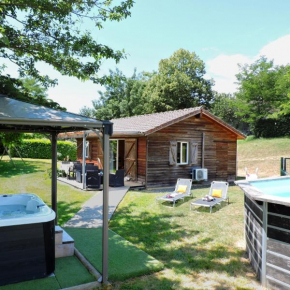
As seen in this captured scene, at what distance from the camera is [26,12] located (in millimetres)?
7805

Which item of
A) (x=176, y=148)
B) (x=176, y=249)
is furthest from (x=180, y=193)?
(x=176, y=249)

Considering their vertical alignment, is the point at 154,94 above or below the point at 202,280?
above

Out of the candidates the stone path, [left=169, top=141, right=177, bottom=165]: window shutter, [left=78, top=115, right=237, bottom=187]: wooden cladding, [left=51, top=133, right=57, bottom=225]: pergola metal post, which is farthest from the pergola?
[left=169, top=141, right=177, bottom=165]: window shutter

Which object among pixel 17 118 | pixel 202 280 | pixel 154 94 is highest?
pixel 154 94

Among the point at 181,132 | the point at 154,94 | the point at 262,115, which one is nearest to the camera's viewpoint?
the point at 181,132

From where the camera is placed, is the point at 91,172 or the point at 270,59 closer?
the point at 91,172

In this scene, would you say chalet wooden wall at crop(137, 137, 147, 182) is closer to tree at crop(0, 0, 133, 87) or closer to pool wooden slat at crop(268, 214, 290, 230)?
tree at crop(0, 0, 133, 87)

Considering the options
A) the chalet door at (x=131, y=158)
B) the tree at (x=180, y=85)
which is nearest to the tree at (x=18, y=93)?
the chalet door at (x=131, y=158)

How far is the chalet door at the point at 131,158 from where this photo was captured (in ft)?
47.7

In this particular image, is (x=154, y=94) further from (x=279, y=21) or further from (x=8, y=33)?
(x=8, y=33)

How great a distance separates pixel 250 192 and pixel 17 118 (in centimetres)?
382

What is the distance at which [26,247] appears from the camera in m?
4.37

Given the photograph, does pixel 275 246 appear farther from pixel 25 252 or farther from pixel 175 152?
pixel 175 152

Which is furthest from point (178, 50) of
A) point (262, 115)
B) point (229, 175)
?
point (229, 175)
